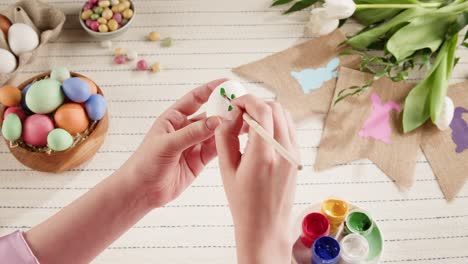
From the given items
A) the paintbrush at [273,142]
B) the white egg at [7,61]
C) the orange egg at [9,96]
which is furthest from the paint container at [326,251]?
the white egg at [7,61]

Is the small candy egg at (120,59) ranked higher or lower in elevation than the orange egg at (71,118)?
lower

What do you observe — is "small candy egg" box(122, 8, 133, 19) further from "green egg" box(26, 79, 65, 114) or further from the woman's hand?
the woman's hand

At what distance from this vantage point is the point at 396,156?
112cm

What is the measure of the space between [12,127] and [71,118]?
4.6 inches

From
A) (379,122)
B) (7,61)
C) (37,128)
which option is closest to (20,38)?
(7,61)

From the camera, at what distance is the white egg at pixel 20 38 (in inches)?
46.0

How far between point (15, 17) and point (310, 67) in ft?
2.39

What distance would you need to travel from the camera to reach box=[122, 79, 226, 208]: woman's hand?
743 mm

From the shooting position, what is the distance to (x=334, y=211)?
0.97 meters

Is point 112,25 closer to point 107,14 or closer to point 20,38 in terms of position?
point 107,14

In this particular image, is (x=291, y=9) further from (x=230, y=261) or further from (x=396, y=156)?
(x=230, y=261)

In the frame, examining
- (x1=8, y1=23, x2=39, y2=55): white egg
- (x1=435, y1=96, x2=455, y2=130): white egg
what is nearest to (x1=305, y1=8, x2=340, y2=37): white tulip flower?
(x1=435, y1=96, x2=455, y2=130): white egg

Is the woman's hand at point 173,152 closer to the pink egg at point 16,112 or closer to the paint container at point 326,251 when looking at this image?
the paint container at point 326,251

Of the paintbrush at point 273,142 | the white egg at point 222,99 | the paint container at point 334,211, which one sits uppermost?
the paintbrush at point 273,142
